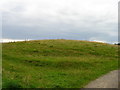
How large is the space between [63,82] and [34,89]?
11.9 feet

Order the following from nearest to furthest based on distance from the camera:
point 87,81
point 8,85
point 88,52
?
point 8,85, point 87,81, point 88,52

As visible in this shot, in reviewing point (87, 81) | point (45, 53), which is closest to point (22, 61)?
point (45, 53)

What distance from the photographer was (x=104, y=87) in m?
18.9

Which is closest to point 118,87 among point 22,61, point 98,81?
point 98,81

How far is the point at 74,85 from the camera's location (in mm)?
19719

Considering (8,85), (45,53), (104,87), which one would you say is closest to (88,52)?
(45,53)

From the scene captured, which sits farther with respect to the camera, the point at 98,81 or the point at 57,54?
the point at 57,54

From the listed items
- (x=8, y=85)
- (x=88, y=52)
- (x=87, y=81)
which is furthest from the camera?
(x=88, y=52)

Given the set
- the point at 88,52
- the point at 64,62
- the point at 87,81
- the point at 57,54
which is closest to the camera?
the point at 87,81

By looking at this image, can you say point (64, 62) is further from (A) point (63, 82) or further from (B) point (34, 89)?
(B) point (34, 89)

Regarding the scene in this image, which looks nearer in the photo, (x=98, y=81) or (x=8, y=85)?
(x=8, y=85)

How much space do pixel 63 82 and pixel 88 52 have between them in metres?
25.0

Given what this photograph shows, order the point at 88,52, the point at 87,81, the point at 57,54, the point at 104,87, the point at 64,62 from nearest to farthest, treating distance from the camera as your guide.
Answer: the point at 104,87
the point at 87,81
the point at 64,62
the point at 57,54
the point at 88,52

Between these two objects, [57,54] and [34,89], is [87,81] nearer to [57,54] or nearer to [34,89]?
[34,89]
